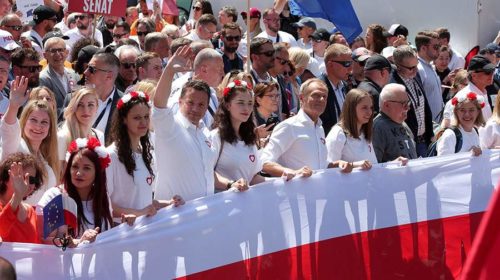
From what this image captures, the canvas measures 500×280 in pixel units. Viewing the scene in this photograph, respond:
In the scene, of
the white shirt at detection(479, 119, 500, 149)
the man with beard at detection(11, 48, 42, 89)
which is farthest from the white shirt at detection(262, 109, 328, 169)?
the man with beard at detection(11, 48, 42, 89)

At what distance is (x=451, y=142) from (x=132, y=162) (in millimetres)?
3223

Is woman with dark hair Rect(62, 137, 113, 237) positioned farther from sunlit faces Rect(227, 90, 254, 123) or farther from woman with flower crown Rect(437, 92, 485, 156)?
woman with flower crown Rect(437, 92, 485, 156)

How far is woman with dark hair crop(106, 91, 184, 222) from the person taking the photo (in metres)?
6.03

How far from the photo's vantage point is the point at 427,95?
35.9ft

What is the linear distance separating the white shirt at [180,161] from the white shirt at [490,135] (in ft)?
10.2

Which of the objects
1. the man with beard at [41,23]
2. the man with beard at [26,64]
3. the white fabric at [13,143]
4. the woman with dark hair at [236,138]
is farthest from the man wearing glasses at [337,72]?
the man with beard at [41,23]

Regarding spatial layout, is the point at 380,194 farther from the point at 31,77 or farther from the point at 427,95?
the point at 427,95

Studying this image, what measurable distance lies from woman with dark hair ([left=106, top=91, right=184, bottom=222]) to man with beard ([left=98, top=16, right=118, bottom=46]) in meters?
7.97

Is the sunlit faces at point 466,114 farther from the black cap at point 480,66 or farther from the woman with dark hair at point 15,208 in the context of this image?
the woman with dark hair at point 15,208

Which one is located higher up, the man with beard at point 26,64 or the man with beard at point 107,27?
the man with beard at point 107,27

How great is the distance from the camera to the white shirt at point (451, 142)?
838 centimetres

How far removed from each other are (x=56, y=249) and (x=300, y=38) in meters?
9.65

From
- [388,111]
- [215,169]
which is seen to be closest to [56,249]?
[215,169]

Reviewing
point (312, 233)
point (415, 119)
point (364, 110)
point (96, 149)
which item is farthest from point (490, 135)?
point (96, 149)
